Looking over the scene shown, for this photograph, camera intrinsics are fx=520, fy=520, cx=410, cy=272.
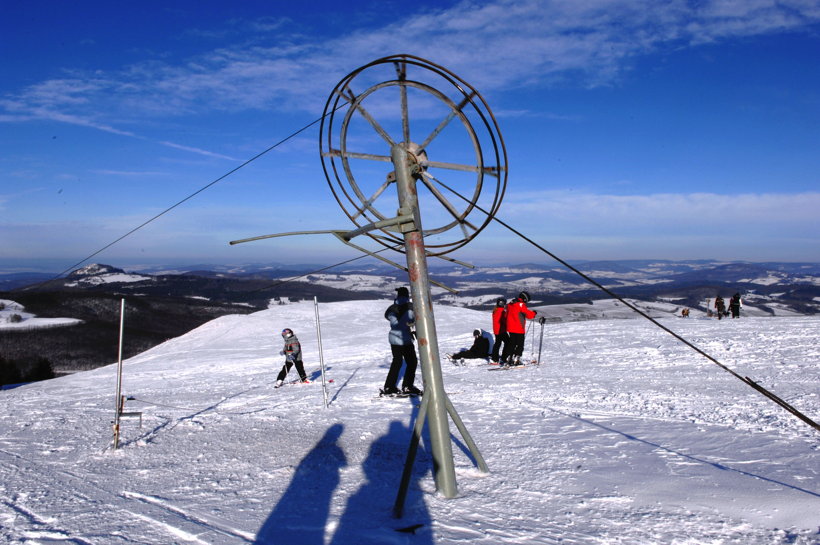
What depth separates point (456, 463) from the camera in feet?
18.2

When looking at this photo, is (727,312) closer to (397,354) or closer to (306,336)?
(306,336)

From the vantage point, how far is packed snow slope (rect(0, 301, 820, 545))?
4023 millimetres

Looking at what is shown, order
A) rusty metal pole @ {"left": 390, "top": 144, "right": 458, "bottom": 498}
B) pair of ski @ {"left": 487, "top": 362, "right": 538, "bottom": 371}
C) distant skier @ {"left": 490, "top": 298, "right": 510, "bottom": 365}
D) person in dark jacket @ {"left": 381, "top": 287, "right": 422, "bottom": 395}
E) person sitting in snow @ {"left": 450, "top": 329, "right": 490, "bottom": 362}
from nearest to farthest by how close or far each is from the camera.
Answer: rusty metal pole @ {"left": 390, "top": 144, "right": 458, "bottom": 498}
person in dark jacket @ {"left": 381, "top": 287, "right": 422, "bottom": 395}
pair of ski @ {"left": 487, "top": 362, "right": 538, "bottom": 371}
distant skier @ {"left": 490, "top": 298, "right": 510, "bottom": 365}
person sitting in snow @ {"left": 450, "top": 329, "right": 490, "bottom": 362}

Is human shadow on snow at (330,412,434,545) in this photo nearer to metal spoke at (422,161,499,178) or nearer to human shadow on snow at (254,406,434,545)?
human shadow on snow at (254,406,434,545)

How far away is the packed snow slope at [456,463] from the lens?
4023 millimetres

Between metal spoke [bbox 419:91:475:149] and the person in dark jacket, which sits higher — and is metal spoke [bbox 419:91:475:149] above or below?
above

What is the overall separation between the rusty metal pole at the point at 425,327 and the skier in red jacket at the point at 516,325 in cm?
816

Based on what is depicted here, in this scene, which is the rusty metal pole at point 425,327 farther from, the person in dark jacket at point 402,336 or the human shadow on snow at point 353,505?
the person in dark jacket at point 402,336

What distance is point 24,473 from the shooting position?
560 centimetres

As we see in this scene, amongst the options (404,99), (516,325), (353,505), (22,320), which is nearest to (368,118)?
(404,99)

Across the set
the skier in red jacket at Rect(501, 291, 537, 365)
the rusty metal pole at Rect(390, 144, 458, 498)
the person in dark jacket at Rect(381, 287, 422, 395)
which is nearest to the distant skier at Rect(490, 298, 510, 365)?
the skier in red jacket at Rect(501, 291, 537, 365)

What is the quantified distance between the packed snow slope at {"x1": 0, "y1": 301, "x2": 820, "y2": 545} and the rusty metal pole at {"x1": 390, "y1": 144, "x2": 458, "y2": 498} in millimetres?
322

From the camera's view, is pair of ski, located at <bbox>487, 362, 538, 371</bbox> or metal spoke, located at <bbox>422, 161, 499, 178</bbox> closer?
metal spoke, located at <bbox>422, 161, 499, 178</bbox>

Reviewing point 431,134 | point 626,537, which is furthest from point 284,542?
point 431,134
